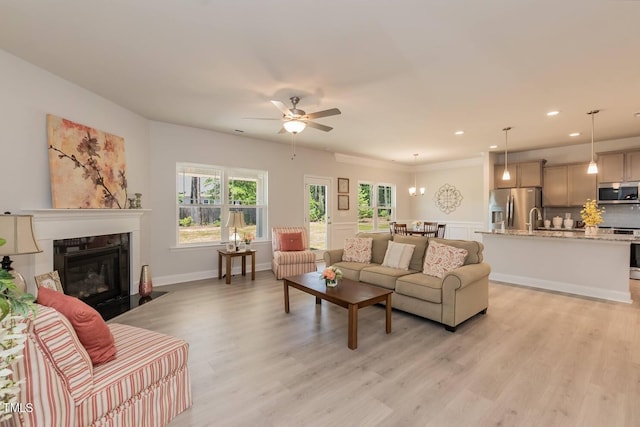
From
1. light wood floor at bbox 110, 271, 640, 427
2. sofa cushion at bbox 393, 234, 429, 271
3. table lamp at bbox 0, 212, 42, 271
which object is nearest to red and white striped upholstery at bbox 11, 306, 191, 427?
light wood floor at bbox 110, 271, 640, 427

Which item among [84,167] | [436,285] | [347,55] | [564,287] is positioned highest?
[347,55]

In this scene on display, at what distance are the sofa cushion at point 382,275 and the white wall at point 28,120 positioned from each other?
3.63 metres

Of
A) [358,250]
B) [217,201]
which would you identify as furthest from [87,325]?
[217,201]

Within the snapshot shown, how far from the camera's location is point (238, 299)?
4.21m

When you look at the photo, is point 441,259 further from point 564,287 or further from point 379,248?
point 564,287

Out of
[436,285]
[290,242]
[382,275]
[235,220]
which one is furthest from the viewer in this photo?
[290,242]

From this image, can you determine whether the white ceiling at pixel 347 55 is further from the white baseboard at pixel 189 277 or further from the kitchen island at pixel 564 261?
the white baseboard at pixel 189 277

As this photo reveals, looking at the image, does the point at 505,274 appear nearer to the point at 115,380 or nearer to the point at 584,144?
the point at 584,144

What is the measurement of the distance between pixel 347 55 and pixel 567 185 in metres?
6.28

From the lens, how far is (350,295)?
9.93ft

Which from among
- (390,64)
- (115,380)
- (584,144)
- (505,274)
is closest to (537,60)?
(390,64)
